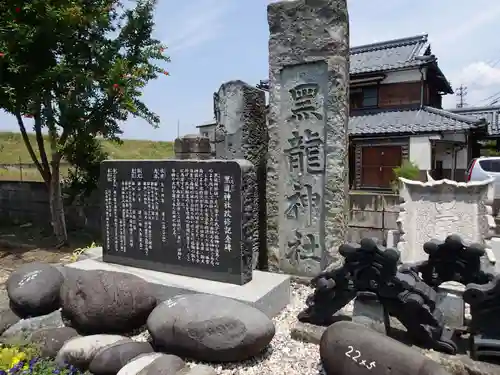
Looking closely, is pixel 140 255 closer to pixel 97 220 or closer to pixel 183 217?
pixel 183 217

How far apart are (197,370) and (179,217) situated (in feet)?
6.68

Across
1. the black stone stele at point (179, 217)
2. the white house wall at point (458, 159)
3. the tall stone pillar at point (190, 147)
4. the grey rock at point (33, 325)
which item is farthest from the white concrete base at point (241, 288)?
the white house wall at point (458, 159)

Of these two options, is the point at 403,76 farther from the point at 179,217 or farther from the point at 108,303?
→ the point at 108,303

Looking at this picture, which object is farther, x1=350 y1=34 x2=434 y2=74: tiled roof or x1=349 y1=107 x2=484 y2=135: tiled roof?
x1=350 y1=34 x2=434 y2=74: tiled roof

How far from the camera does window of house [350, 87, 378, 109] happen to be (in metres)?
16.4

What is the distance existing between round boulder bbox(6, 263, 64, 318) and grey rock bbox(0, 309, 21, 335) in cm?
9

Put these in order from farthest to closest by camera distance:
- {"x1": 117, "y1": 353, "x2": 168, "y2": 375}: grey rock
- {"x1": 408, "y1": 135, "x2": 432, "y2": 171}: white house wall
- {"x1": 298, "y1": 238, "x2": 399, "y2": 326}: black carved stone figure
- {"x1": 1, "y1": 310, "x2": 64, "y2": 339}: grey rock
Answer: {"x1": 408, "y1": 135, "x2": 432, "y2": 171}: white house wall → {"x1": 1, "y1": 310, "x2": 64, "y2": 339}: grey rock → {"x1": 298, "y1": 238, "x2": 399, "y2": 326}: black carved stone figure → {"x1": 117, "y1": 353, "x2": 168, "y2": 375}: grey rock

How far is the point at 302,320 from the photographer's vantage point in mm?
3756

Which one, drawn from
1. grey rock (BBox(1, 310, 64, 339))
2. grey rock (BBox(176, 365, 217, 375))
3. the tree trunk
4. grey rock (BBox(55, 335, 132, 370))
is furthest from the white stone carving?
the tree trunk

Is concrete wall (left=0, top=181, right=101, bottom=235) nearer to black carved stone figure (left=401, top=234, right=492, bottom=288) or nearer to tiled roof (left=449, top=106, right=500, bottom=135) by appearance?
black carved stone figure (left=401, top=234, right=492, bottom=288)

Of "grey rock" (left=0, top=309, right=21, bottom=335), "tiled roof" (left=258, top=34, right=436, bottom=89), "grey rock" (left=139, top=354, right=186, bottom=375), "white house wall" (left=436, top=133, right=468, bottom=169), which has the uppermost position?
"tiled roof" (left=258, top=34, right=436, bottom=89)

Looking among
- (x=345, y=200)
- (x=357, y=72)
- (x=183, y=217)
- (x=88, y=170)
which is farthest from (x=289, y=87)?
(x=357, y=72)

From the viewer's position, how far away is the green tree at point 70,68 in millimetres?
6594

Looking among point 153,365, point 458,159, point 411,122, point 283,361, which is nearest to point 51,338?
point 153,365
